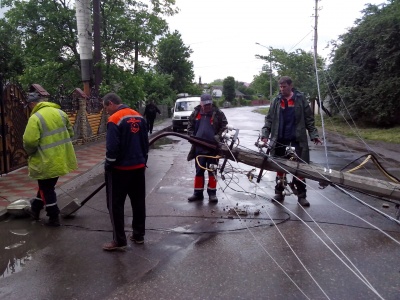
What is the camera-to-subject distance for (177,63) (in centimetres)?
4550

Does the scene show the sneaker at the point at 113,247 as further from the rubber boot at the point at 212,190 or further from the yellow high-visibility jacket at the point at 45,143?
the rubber boot at the point at 212,190

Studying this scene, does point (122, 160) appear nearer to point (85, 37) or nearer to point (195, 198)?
point (195, 198)

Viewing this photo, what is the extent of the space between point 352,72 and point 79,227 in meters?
22.2

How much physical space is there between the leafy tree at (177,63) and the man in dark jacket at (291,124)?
3888cm

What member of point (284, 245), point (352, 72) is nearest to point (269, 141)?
point (284, 245)

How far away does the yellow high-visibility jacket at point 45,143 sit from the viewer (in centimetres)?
529

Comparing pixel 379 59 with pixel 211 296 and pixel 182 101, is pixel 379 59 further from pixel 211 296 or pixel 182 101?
pixel 211 296

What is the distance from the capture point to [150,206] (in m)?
6.68

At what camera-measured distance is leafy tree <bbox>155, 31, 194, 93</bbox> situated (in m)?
44.7

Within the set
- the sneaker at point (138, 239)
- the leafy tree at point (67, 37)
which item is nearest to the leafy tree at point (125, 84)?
the leafy tree at point (67, 37)

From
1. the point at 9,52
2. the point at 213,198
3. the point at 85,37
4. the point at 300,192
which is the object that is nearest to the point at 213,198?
the point at 213,198

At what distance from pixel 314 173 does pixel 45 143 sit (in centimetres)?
349

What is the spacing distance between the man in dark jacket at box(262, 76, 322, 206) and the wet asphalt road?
2.83 feet

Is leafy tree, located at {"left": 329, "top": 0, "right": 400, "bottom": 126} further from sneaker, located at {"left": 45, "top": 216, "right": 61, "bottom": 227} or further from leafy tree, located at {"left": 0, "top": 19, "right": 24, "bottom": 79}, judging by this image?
sneaker, located at {"left": 45, "top": 216, "right": 61, "bottom": 227}
